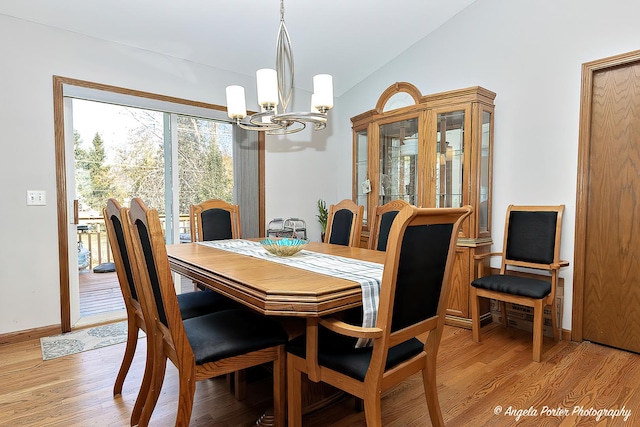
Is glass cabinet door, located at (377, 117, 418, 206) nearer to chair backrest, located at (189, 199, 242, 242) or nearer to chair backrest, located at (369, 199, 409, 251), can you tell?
chair backrest, located at (369, 199, 409, 251)

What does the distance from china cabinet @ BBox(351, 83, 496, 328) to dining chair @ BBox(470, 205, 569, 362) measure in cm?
21

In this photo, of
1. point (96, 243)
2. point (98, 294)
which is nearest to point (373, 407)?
point (98, 294)

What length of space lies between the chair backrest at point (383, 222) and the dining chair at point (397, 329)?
1.10m

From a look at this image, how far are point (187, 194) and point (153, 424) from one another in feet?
8.01

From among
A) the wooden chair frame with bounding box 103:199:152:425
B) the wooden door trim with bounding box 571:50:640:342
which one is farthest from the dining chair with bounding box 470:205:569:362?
the wooden chair frame with bounding box 103:199:152:425

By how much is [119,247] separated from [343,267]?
43.6 inches

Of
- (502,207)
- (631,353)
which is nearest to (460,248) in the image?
(502,207)

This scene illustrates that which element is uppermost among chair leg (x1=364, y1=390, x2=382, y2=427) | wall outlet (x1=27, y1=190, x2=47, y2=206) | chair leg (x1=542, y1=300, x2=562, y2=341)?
wall outlet (x1=27, y1=190, x2=47, y2=206)

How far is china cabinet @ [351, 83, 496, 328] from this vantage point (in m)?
2.98

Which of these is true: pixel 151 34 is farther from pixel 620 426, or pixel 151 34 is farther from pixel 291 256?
pixel 620 426

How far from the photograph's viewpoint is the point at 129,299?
189 centimetres

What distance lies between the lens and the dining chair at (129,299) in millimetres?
1629

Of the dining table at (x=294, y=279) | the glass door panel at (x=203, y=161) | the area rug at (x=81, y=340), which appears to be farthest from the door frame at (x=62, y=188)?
the dining table at (x=294, y=279)

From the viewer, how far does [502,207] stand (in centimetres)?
313
